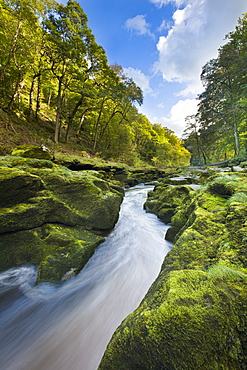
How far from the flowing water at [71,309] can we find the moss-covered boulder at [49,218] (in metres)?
0.32

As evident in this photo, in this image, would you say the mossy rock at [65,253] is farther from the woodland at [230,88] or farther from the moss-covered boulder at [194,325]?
the woodland at [230,88]

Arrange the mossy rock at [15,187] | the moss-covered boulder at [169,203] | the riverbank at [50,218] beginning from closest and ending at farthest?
the riverbank at [50,218]
the mossy rock at [15,187]
the moss-covered boulder at [169,203]

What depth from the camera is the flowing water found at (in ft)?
6.81

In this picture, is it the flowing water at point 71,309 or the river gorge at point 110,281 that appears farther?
the flowing water at point 71,309

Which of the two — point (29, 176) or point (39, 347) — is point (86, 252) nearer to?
point (39, 347)

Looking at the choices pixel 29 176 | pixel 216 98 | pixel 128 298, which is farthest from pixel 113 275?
pixel 216 98

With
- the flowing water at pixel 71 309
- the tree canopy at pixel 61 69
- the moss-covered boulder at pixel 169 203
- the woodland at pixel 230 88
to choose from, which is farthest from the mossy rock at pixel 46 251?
the woodland at pixel 230 88

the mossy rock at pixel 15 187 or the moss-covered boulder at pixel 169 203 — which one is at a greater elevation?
the mossy rock at pixel 15 187

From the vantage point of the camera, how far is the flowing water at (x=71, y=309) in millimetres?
2076

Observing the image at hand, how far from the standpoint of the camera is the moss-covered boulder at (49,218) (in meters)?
3.23

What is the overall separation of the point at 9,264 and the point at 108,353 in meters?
2.98

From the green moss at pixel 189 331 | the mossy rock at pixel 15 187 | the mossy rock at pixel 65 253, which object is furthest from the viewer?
the mossy rock at pixel 15 187

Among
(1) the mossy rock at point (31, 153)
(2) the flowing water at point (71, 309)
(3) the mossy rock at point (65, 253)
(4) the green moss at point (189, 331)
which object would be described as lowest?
(2) the flowing water at point (71, 309)

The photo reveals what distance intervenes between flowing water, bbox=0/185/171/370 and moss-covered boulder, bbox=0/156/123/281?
1.04 feet
